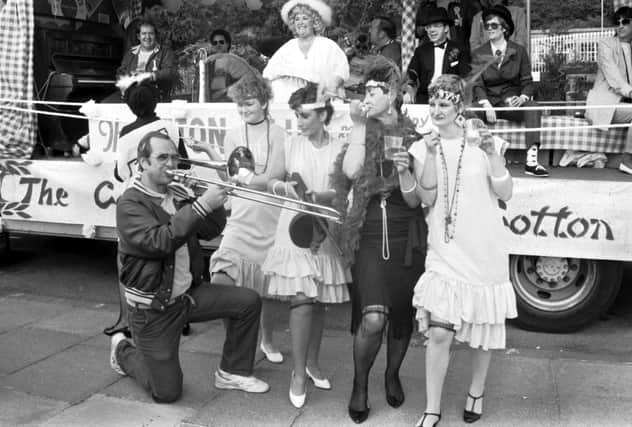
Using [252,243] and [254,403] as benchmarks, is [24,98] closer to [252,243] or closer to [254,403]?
[252,243]

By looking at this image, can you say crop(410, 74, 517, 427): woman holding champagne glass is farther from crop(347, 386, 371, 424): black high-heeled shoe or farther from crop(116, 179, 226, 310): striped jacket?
crop(116, 179, 226, 310): striped jacket

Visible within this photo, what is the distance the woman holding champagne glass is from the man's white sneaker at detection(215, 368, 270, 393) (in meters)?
1.05

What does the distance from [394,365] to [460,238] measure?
834 mm

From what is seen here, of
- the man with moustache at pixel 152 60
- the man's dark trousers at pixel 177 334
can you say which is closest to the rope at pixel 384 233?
the man's dark trousers at pixel 177 334

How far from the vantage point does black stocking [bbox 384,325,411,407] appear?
4.01 metres

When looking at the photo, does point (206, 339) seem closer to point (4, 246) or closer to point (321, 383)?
point (321, 383)

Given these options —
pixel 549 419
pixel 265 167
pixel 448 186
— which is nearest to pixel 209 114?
pixel 265 167

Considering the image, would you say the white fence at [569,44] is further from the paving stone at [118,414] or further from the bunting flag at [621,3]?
the paving stone at [118,414]

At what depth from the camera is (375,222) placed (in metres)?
3.89

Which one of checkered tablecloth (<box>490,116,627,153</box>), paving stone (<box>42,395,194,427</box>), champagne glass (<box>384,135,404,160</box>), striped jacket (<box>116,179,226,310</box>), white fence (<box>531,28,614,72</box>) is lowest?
paving stone (<box>42,395,194,427</box>)

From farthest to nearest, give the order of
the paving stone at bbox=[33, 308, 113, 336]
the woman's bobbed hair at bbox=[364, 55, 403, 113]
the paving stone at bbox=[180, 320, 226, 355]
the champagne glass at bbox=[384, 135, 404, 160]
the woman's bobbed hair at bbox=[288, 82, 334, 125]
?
1. the paving stone at bbox=[33, 308, 113, 336]
2. the paving stone at bbox=[180, 320, 226, 355]
3. the woman's bobbed hair at bbox=[288, 82, 334, 125]
4. the woman's bobbed hair at bbox=[364, 55, 403, 113]
5. the champagne glass at bbox=[384, 135, 404, 160]

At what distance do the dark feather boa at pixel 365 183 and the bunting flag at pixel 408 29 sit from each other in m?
4.17

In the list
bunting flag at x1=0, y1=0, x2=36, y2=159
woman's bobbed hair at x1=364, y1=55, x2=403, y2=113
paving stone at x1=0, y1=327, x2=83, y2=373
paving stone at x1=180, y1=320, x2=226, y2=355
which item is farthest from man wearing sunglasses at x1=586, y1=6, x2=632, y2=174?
bunting flag at x1=0, y1=0, x2=36, y2=159

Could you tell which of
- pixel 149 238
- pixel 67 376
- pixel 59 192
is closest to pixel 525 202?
pixel 149 238
